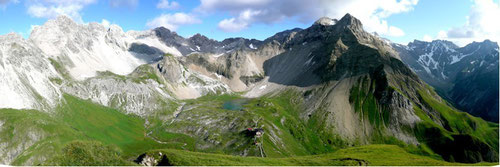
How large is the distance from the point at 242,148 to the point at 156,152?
11116 centimetres

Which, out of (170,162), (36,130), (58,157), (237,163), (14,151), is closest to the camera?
(58,157)

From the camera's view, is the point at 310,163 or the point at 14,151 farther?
the point at 14,151

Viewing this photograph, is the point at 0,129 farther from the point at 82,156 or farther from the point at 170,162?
the point at 170,162

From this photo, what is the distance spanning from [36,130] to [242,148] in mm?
128627

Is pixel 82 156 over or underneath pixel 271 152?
over

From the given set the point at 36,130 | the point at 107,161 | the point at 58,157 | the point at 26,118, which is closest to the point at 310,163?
the point at 107,161

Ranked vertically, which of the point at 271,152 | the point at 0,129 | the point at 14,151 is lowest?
the point at 271,152

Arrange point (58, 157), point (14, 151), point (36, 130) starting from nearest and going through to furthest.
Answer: point (58, 157) < point (14, 151) < point (36, 130)

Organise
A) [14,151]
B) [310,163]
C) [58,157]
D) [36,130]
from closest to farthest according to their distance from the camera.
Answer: [58,157], [310,163], [14,151], [36,130]

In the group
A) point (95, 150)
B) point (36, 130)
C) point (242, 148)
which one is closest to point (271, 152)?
point (242, 148)

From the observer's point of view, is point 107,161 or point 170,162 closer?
point 107,161

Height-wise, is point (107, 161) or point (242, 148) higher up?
point (107, 161)

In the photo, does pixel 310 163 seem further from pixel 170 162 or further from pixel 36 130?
pixel 36 130

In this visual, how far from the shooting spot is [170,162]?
279ft
